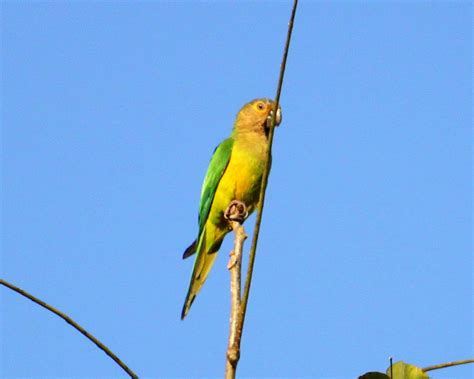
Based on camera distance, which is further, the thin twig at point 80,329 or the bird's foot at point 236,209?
the bird's foot at point 236,209

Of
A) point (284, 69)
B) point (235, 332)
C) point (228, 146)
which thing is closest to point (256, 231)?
point (235, 332)

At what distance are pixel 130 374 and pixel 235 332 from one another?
1.05 feet

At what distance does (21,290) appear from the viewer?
1.74 meters

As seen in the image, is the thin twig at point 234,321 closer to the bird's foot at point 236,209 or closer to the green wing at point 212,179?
the bird's foot at point 236,209

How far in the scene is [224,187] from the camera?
615cm

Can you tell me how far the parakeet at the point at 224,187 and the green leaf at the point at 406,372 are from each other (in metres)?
3.74

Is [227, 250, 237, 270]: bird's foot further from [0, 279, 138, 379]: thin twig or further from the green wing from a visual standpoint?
the green wing

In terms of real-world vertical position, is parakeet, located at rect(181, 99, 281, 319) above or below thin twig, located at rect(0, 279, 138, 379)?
above

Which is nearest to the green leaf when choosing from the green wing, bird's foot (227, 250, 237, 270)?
bird's foot (227, 250, 237, 270)

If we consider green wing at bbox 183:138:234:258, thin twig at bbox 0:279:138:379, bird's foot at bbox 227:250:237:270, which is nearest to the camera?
thin twig at bbox 0:279:138:379

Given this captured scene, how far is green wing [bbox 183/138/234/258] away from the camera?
6270 millimetres

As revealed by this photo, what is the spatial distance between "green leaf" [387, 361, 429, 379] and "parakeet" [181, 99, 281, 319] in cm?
374

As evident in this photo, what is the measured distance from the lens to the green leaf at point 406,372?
2078 millimetres

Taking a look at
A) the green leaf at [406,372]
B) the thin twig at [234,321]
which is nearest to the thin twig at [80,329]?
the thin twig at [234,321]
